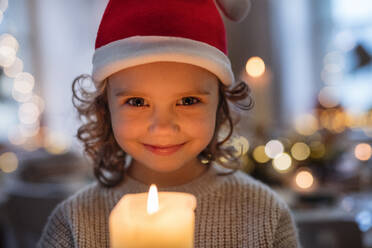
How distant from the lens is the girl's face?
663 mm

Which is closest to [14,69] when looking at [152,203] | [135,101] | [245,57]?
[245,57]

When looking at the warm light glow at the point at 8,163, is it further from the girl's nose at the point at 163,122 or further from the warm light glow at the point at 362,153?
the girl's nose at the point at 163,122

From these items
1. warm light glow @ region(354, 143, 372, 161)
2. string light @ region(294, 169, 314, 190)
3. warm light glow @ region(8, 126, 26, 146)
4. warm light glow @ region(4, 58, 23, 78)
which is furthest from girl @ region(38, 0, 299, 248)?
warm light glow @ region(4, 58, 23, 78)

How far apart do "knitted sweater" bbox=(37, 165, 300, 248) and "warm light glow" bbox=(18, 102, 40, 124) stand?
352 centimetres

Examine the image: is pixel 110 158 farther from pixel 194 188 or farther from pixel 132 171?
pixel 194 188

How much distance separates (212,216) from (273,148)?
90 cm

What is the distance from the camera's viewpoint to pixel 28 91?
13.7ft

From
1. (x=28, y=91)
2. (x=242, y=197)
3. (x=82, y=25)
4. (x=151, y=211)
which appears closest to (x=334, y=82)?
(x=82, y=25)

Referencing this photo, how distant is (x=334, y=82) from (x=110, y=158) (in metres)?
3.62

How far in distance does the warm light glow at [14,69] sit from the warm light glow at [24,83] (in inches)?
1.5

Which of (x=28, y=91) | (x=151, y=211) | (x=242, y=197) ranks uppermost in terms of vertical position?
(x=151, y=211)

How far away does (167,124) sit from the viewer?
664 millimetres

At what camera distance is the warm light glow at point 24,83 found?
408cm

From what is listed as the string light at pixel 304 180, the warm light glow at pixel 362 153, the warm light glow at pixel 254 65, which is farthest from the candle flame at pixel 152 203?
the warm light glow at pixel 362 153
